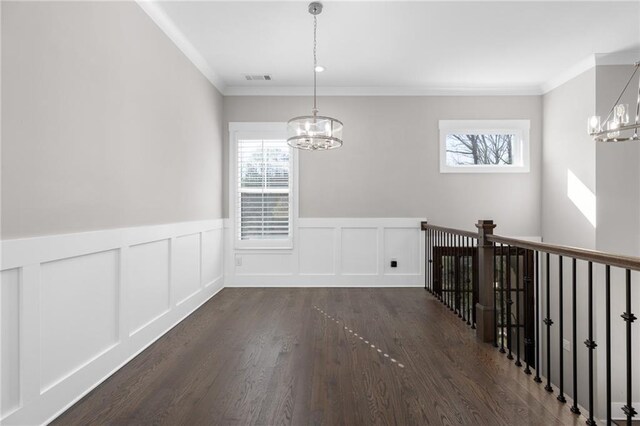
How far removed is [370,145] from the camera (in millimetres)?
4891

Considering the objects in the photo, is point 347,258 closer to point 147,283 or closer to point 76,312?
point 147,283

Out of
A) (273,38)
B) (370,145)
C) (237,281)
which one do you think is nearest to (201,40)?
(273,38)

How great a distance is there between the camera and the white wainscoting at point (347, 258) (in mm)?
4871

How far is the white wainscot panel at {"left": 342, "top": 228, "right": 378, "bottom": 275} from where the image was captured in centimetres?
488

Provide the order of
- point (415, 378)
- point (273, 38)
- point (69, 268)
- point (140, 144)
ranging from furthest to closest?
point (273, 38), point (140, 144), point (415, 378), point (69, 268)

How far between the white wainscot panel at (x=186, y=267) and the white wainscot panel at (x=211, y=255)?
20 centimetres

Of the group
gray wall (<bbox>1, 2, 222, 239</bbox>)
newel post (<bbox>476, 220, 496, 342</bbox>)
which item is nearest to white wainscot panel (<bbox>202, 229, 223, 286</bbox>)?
gray wall (<bbox>1, 2, 222, 239</bbox>)

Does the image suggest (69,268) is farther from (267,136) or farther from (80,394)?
(267,136)

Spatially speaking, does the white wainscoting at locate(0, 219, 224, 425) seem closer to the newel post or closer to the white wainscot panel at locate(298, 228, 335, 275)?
the white wainscot panel at locate(298, 228, 335, 275)

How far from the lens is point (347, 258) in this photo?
4.89 meters

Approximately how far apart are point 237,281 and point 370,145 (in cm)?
273

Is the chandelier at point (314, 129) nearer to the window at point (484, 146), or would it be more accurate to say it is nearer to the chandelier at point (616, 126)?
the chandelier at point (616, 126)

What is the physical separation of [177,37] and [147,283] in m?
2.38

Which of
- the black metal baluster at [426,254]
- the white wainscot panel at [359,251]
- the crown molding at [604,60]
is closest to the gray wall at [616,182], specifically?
the crown molding at [604,60]
